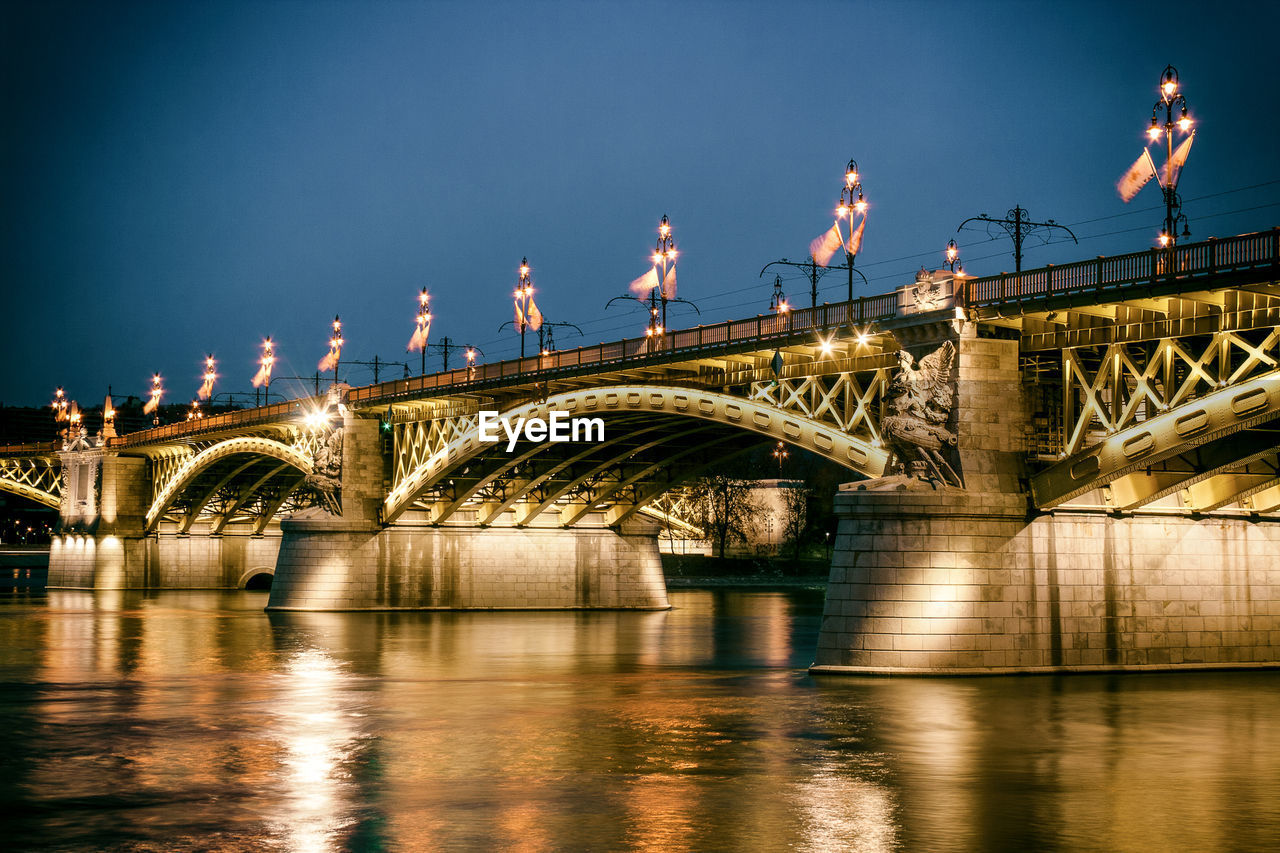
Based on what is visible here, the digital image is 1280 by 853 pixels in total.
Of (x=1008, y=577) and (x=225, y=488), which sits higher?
(x=225, y=488)

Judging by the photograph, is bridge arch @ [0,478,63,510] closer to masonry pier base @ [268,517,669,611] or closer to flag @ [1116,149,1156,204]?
masonry pier base @ [268,517,669,611]

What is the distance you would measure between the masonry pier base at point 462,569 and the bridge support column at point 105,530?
29.6m

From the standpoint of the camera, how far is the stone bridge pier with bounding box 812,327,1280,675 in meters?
33.2

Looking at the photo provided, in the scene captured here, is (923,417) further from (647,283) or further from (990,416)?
(647,283)

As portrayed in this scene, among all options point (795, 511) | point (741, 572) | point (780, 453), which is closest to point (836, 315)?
point (741, 572)

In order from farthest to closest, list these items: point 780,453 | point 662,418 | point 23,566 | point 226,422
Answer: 1. point 23,566
2. point 780,453
3. point 226,422
4. point 662,418

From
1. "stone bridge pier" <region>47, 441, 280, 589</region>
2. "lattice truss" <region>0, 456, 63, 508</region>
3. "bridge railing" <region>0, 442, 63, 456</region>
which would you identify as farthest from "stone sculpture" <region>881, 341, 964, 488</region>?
"bridge railing" <region>0, 442, 63, 456</region>

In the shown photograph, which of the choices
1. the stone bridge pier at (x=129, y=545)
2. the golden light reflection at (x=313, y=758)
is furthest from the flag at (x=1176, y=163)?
the stone bridge pier at (x=129, y=545)

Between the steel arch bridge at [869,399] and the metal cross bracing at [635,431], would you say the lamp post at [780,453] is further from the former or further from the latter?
the steel arch bridge at [869,399]

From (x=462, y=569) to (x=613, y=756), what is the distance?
45898 millimetres

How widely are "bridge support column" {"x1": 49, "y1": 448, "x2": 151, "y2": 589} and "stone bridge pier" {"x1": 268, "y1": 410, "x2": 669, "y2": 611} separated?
29.9 m

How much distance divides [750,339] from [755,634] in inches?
528

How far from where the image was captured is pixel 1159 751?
22.7m

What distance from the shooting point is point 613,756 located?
2200 centimetres
